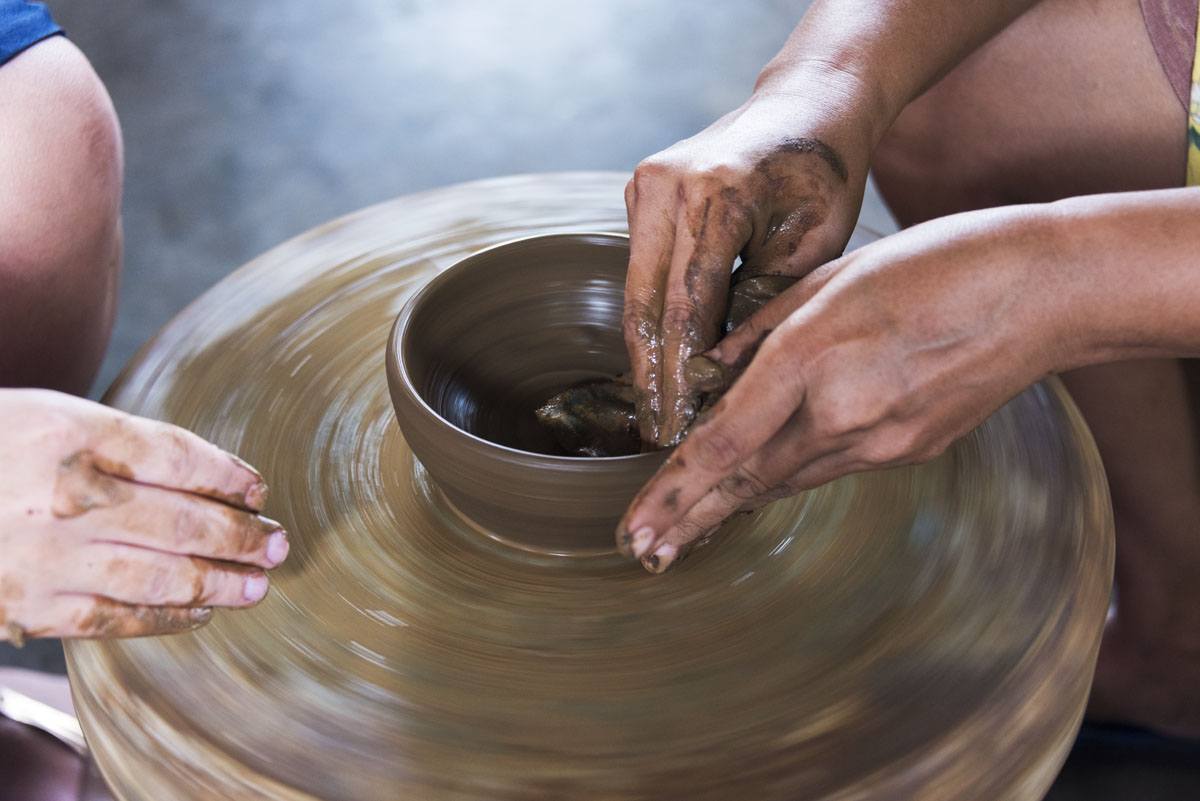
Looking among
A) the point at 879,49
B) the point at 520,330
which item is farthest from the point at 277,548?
the point at 879,49

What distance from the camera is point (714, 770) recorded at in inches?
32.2

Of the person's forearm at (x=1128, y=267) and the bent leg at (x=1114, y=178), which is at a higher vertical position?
the person's forearm at (x=1128, y=267)

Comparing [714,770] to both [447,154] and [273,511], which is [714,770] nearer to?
[273,511]

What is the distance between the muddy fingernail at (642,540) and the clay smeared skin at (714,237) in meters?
0.13

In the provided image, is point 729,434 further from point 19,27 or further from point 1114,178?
point 19,27

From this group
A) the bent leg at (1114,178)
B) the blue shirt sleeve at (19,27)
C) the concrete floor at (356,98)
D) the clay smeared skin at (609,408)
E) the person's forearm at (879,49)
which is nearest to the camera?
the clay smeared skin at (609,408)

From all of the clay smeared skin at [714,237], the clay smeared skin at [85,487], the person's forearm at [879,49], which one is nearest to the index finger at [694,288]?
the clay smeared skin at [714,237]

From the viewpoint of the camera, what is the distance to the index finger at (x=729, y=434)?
0.85m

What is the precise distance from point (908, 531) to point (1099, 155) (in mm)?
628

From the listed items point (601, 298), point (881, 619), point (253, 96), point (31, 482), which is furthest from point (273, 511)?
point (253, 96)

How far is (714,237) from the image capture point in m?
1.01

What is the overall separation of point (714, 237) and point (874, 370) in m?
0.22

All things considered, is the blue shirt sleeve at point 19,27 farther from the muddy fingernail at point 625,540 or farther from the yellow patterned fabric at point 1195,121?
the yellow patterned fabric at point 1195,121

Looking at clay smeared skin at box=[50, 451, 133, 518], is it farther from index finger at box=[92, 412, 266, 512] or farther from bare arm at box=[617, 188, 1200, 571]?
bare arm at box=[617, 188, 1200, 571]
